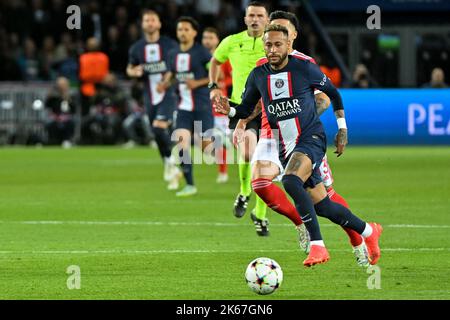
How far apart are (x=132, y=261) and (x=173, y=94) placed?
8581mm

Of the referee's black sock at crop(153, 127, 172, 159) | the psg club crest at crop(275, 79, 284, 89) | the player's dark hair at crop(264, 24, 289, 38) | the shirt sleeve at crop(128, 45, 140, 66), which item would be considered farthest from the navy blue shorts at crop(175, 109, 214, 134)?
the player's dark hair at crop(264, 24, 289, 38)

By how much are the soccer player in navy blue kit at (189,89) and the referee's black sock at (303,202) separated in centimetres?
729

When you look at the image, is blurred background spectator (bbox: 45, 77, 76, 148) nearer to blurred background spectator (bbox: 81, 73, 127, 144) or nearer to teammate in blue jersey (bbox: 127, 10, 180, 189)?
blurred background spectator (bbox: 81, 73, 127, 144)

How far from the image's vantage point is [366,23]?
109 ft

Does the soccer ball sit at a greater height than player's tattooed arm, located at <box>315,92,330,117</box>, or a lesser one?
lesser

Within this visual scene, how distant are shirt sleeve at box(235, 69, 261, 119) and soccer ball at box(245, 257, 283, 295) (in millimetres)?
2129

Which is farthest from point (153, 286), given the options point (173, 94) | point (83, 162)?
point (83, 162)

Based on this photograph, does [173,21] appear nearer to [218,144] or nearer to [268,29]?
[218,144]

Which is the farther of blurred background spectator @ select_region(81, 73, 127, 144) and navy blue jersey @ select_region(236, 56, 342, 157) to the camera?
blurred background spectator @ select_region(81, 73, 127, 144)

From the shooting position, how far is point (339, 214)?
33.6ft

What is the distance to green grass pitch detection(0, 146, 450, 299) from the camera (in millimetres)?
9422

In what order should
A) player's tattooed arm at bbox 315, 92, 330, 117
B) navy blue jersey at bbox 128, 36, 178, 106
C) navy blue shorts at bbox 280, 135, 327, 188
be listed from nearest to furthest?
navy blue shorts at bbox 280, 135, 327, 188, player's tattooed arm at bbox 315, 92, 330, 117, navy blue jersey at bbox 128, 36, 178, 106

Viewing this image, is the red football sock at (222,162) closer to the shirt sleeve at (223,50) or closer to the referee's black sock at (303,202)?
the shirt sleeve at (223,50)

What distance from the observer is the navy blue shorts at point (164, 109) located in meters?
19.0
